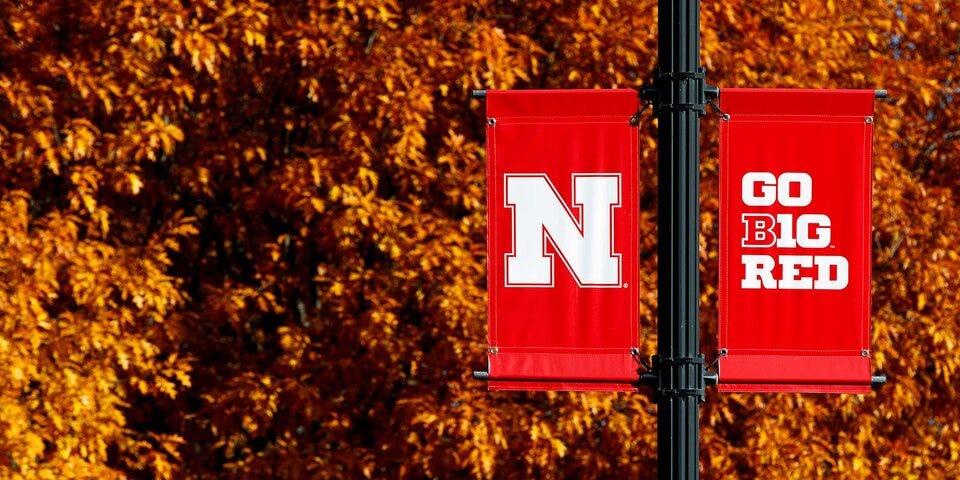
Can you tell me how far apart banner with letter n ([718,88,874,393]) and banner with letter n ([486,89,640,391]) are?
41cm

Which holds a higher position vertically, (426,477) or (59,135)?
(59,135)

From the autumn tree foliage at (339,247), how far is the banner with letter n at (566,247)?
5.61 meters

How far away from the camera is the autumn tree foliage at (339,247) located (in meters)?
12.1

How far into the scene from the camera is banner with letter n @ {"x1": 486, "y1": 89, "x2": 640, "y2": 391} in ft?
20.2

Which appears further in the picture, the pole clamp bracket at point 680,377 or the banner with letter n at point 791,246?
the banner with letter n at point 791,246

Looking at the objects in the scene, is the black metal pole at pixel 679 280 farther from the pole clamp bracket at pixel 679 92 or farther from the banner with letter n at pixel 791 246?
the banner with letter n at pixel 791 246

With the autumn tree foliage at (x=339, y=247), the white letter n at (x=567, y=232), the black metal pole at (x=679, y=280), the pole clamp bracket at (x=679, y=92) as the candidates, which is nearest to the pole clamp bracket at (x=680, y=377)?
the black metal pole at (x=679, y=280)

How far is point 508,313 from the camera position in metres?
6.27

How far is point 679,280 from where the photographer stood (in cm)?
597

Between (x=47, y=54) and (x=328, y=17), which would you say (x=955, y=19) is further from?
(x=47, y=54)

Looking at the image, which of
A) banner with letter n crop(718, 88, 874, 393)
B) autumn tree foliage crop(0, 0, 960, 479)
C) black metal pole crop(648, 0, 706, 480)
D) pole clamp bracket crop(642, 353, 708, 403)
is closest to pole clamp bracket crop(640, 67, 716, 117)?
black metal pole crop(648, 0, 706, 480)

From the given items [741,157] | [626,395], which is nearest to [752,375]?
[741,157]

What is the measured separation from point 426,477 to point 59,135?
4.58 metres

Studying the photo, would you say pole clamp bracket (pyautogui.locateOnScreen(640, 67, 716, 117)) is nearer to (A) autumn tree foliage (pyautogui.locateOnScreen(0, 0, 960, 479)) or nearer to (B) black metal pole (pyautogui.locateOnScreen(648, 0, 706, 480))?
(B) black metal pole (pyautogui.locateOnScreen(648, 0, 706, 480))
